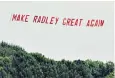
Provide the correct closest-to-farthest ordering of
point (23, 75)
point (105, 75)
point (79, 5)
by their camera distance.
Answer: point (23, 75) < point (79, 5) < point (105, 75)

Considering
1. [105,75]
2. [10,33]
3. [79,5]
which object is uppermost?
[79,5]

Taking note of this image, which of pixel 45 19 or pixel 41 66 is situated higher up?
pixel 45 19

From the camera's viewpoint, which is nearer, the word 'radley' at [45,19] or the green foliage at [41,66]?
the green foliage at [41,66]

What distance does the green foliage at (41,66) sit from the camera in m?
23.4

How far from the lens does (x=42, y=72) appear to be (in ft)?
79.5

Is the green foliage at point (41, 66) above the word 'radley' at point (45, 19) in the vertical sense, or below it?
below

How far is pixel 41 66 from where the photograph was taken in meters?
24.8

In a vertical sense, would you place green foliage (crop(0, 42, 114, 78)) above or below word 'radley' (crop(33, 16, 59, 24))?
below

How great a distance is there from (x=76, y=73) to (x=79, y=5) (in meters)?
2.98

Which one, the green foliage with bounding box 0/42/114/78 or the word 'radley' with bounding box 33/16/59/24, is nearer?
the green foliage with bounding box 0/42/114/78

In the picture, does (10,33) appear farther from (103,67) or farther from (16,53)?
(103,67)

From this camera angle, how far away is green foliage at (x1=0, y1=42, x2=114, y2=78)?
23422mm

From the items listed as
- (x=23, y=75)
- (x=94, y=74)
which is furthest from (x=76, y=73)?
(x=23, y=75)

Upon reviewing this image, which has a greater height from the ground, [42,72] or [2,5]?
[2,5]
